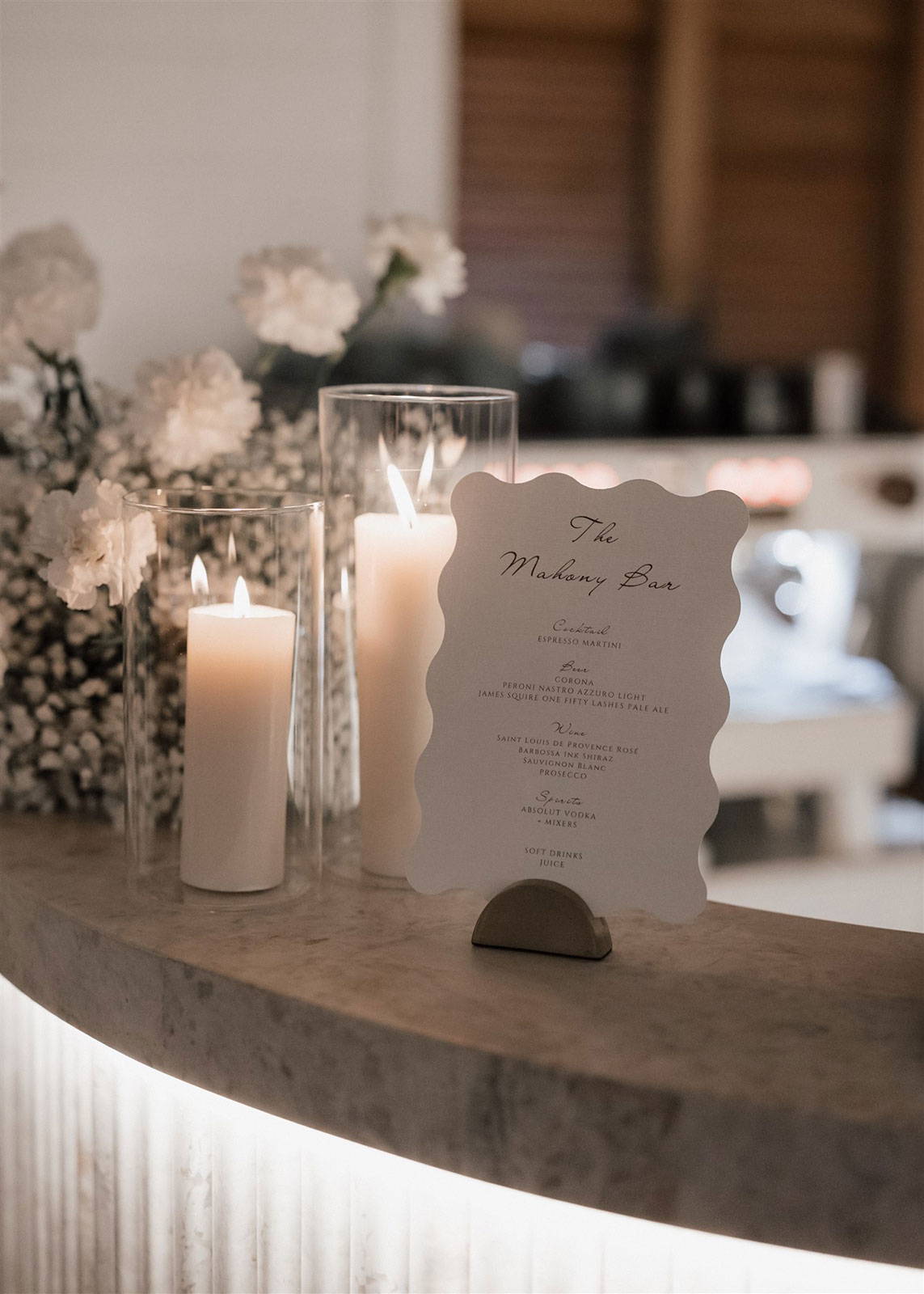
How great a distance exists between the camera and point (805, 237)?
3.41m

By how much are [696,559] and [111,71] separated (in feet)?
6.48

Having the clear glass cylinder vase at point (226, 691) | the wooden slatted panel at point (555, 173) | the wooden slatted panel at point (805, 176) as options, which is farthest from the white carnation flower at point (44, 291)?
the wooden slatted panel at point (805, 176)

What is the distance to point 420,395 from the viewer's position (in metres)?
0.88

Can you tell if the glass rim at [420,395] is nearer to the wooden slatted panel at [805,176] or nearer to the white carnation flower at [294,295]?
the white carnation flower at [294,295]

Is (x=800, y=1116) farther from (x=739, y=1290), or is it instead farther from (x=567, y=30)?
(x=567, y=30)

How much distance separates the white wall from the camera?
229 cm

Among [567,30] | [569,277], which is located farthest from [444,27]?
[569,277]

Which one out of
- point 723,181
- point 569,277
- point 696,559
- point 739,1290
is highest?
point 723,181

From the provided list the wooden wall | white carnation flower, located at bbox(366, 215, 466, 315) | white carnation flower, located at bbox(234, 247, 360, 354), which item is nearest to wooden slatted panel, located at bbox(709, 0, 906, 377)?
the wooden wall

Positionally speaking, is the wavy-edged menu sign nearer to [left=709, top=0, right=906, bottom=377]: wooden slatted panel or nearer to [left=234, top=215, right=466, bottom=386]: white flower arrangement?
[left=234, top=215, right=466, bottom=386]: white flower arrangement

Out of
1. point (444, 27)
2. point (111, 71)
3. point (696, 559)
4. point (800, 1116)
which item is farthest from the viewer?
point (444, 27)

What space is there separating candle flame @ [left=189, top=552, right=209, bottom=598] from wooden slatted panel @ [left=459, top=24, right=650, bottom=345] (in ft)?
8.10

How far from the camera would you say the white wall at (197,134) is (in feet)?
7.51

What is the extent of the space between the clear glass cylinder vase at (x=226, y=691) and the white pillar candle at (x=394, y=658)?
0.03 metres
